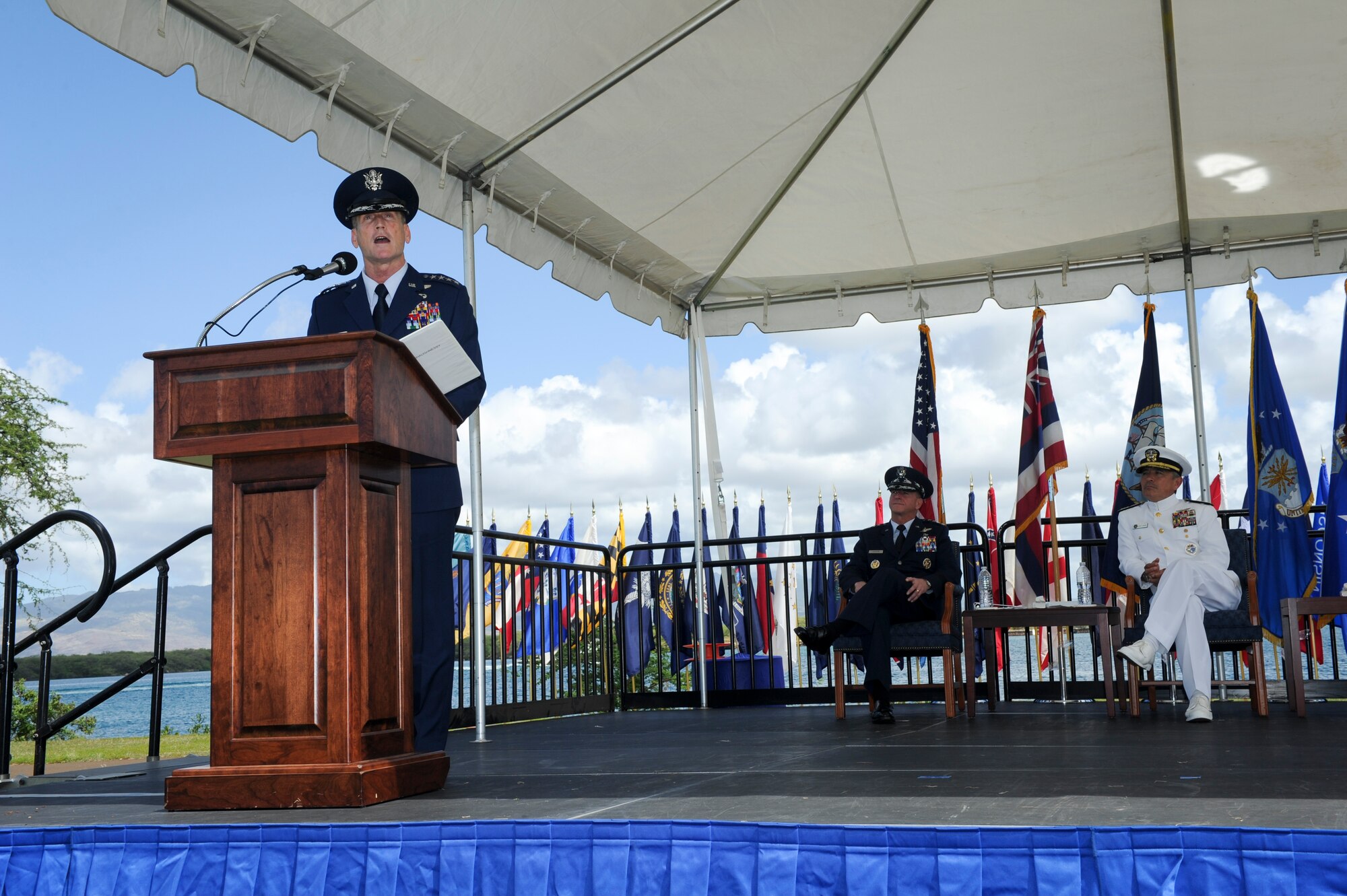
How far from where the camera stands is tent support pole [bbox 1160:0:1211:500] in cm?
549

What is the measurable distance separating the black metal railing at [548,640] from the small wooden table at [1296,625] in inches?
153

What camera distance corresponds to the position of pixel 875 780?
265cm

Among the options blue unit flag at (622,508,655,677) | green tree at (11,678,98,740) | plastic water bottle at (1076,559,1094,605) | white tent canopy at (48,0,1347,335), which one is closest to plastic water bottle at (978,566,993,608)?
plastic water bottle at (1076,559,1094,605)

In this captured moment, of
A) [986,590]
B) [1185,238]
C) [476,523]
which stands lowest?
[986,590]

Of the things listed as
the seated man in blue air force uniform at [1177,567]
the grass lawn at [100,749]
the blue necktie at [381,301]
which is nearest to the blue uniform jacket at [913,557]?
the seated man in blue air force uniform at [1177,567]

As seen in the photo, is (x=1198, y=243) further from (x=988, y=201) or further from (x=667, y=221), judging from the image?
(x=667, y=221)

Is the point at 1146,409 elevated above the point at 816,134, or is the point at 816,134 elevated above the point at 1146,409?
the point at 816,134

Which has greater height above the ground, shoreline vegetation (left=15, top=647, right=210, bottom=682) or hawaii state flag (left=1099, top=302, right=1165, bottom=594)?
hawaii state flag (left=1099, top=302, right=1165, bottom=594)

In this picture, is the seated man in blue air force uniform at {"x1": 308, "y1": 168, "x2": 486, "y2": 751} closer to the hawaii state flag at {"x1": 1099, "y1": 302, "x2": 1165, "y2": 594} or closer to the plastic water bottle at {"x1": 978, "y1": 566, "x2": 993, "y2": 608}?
the plastic water bottle at {"x1": 978, "y1": 566, "x2": 993, "y2": 608}

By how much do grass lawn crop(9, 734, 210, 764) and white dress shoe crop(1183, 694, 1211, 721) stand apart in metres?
10.9

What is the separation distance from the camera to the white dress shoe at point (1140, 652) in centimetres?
491

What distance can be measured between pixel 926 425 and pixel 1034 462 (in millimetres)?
760

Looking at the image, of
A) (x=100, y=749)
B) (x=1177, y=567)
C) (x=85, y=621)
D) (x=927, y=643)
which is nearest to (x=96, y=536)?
(x=85, y=621)

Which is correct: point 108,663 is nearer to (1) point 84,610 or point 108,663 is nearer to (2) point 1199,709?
(1) point 84,610
